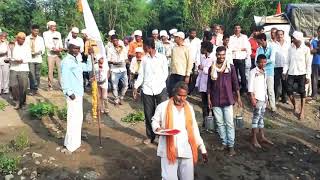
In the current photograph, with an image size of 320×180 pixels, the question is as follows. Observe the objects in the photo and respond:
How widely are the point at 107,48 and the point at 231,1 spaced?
15388 millimetres

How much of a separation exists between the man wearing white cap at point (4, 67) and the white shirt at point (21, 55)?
3.97ft

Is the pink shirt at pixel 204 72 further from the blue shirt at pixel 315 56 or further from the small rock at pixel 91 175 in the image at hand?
the blue shirt at pixel 315 56

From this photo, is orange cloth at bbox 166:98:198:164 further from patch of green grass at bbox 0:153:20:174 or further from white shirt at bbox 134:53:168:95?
patch of green grass at bbox 0:153:20:174

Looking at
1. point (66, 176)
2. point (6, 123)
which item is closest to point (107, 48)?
point (6, 123)

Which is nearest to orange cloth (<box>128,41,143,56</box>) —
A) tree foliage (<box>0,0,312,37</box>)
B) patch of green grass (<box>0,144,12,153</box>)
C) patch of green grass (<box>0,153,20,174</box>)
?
patch of green grass (<box>0,144,12,153</box>)

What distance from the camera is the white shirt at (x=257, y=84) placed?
26.6ft

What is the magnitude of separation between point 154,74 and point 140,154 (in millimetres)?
1490

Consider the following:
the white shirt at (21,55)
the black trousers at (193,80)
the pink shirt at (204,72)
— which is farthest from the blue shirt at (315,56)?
the white shirt at (21,55)

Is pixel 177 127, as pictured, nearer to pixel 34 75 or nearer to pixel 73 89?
pixel 73 89

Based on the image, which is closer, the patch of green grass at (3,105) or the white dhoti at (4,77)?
the patch of green grass at (3,105)

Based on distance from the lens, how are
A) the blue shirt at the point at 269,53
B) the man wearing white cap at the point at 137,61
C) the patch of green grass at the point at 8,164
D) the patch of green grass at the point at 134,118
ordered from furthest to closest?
1. the man wearing white cap at the point at 137,61
2. the patch of green grass at the point at 134,118
3. the blue shirt at the point at 269,53
4. the patch of green grass at the point at 8,164

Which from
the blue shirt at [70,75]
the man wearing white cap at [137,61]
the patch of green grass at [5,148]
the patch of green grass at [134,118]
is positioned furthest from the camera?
the man wearing white cap at [137,61]

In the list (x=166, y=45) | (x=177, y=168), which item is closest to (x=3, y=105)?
(x=166, y=45)

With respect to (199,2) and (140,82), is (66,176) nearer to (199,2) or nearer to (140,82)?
(140,82)
